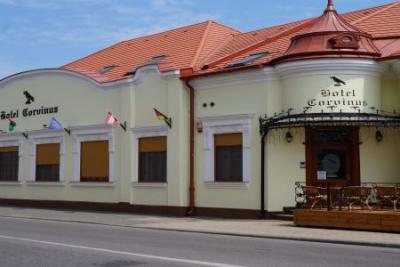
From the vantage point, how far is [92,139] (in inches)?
1000

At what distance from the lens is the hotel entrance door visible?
19.7m

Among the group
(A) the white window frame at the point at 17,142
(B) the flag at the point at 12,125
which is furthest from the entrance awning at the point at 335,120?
(B) the flag at the point at 12,125

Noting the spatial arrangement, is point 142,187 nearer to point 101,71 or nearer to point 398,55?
point 101,71

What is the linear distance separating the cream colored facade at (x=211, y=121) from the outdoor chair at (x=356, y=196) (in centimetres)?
244

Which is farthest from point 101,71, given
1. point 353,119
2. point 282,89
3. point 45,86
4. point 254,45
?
point 353,119

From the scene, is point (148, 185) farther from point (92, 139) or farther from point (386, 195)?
point (386, 195)

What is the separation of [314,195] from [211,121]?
5059 mm

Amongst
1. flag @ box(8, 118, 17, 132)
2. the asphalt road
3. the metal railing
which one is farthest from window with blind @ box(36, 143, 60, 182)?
the metal railing

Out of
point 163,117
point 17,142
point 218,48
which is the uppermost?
point 218,48

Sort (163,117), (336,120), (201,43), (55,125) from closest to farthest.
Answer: (336,120), (163,117), (201,43), (55,125)

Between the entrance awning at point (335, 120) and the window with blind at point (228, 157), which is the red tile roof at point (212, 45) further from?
the window with blind at point (228, 157)

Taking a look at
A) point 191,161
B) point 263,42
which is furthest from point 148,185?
point 263,42

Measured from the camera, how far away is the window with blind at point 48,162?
26.9 m

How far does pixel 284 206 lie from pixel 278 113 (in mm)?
3009
